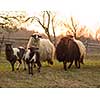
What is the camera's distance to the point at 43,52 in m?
2.07

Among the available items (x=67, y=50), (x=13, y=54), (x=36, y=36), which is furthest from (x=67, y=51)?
(x=13, y=54)

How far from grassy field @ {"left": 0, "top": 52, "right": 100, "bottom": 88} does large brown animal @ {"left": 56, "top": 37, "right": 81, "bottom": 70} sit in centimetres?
4

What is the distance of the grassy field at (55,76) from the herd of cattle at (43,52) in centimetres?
A: 4

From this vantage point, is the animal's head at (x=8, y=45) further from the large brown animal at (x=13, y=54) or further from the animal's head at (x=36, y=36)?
the animal's head at (x=36, y=36)

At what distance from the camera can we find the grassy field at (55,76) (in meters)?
2.01

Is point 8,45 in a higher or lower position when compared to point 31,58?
higher

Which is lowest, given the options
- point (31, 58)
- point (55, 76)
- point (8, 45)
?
point (55, 76)

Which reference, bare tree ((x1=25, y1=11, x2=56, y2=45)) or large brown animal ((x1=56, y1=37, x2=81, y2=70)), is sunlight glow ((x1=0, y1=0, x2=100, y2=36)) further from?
large brown animal ((x1=56, y1=37, x2=81, y2=70))

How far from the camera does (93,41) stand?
207 centimetres

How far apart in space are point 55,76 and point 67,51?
0.21 metres

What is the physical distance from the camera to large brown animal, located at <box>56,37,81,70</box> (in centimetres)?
206

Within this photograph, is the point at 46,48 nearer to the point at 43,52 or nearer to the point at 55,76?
the point at 43,52

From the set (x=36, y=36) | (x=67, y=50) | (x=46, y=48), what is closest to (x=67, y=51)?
(x=67, y=50)
